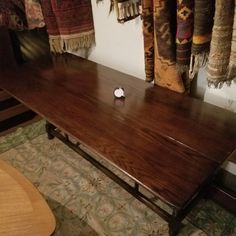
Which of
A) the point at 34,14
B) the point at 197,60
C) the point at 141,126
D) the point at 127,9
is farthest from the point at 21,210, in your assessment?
the point at 34,14

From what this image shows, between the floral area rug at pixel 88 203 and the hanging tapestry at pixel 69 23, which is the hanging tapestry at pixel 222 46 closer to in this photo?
the floral area rug at pixel 88 203

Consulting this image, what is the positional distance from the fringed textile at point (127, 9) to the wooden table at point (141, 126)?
0.34 m

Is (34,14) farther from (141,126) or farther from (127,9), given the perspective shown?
(141,126)

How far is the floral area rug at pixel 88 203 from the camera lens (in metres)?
1.20

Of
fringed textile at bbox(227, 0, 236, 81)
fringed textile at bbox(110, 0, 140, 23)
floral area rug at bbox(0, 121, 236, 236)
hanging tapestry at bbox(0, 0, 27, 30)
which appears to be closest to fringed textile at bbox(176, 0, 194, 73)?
fringed textile at bbox(227, 0, 236, 81)

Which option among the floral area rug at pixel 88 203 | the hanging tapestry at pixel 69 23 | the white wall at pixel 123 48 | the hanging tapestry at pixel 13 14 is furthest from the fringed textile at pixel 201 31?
the hanging tapestry at pixel 13 14

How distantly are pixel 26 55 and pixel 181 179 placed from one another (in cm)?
156

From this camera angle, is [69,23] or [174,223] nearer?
[174,223]

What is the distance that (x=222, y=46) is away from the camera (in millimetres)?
890

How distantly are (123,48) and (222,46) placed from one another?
2.41ft

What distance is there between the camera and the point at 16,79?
1493mm

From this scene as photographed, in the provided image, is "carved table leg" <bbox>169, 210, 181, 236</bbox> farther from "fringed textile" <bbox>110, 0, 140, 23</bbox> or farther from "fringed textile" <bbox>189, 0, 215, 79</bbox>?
"fringed textile" <bbox>110, 0, 140, 23</bbox>

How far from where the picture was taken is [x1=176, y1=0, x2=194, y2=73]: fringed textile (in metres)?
0.91

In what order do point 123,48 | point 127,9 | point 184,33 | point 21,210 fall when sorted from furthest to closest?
point 123,48 → point 127,9 → point 184,33 → point 21,210
